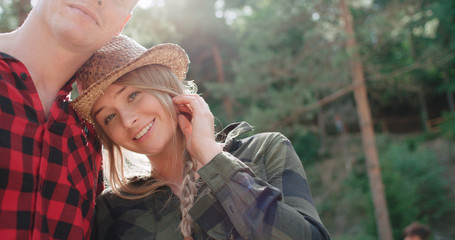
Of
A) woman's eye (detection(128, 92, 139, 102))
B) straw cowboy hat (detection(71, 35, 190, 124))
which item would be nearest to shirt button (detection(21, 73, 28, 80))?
straw cowboy hat (detection(71, 35, 190, 124))

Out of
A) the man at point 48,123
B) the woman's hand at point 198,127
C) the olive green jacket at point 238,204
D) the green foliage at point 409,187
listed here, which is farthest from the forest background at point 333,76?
the man at point 48,123

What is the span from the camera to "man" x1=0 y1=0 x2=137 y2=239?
1411 millimetres

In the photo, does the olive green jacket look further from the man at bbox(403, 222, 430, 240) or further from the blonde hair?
the man at bbox(403, 222, 430, 240)

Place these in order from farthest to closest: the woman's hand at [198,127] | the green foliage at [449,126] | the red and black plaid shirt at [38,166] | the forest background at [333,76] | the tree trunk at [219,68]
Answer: the green foliage at [449,126], the tree trunk at [219,68], the forest background at [333,76], the woman's hand at [198,127], the red and black plaid shirt at [38,166]

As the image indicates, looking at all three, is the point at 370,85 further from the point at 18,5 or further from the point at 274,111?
the point at 18,5

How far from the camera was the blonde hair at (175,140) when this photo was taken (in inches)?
73.2

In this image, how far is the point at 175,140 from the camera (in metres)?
2.06

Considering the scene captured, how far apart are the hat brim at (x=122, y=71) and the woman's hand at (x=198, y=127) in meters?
0.26

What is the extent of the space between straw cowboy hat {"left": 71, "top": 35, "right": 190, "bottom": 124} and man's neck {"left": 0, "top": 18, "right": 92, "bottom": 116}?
0.17 m

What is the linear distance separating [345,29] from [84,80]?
398 inches

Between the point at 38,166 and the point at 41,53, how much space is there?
52 cm

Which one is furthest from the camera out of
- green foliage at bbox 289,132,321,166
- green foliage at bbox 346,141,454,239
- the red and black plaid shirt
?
green foliage at bbox 289,132,321,166

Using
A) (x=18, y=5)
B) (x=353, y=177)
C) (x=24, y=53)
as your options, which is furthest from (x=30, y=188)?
(x=353, y=177)

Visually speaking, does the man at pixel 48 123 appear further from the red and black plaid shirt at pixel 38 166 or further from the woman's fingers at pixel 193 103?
the woman's fingers at pixel 193 103
